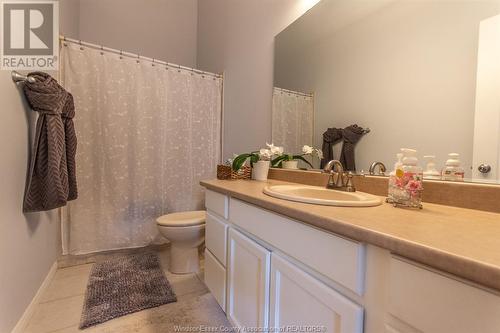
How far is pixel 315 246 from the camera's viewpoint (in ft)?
2.13

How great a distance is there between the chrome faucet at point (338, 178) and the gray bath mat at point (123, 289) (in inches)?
47.5

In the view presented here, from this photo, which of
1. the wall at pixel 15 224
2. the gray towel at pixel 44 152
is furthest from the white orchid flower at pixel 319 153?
the wall at pixel 15 224

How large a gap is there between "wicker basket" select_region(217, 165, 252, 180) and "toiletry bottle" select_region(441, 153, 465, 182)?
105 centimetres

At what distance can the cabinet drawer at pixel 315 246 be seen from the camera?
54 cm

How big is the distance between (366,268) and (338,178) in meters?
0.61

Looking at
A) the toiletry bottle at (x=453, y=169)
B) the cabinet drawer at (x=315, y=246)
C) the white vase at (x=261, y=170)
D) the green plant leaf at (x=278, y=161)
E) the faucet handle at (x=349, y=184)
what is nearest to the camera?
the cabinet drawer at (x=315, y=246)

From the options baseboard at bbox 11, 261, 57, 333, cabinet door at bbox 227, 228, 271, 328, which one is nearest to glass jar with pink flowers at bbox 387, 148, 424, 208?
cabinet door at bbox 227, 228, 271, 328

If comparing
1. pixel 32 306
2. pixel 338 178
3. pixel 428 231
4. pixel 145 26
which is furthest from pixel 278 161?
pixel 145 26

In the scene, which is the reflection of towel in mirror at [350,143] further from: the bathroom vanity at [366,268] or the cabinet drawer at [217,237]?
the cabinet drawer at [217,237]

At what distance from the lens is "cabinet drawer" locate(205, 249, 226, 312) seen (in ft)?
3.90

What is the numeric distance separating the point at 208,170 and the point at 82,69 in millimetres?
1317

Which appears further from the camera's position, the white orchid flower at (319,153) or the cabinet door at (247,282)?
the white orchid flower at (319,153)

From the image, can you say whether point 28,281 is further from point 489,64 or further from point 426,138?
point 489,64

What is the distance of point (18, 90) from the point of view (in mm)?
1208
